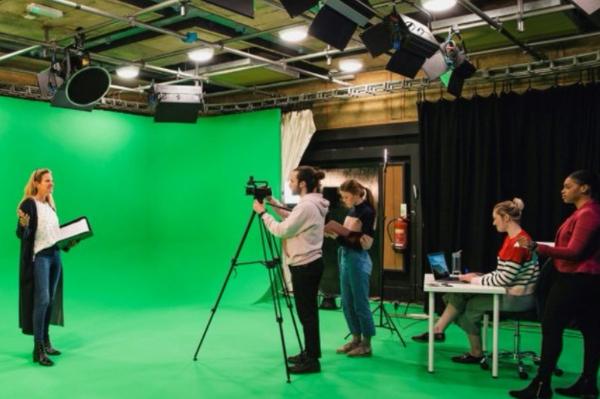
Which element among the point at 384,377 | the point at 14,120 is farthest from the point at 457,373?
the point at 14,120

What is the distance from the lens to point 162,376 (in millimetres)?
4168

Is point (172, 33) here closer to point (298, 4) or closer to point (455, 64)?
point (298, 4)

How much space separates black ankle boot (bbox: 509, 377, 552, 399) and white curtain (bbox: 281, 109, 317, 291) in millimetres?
4280

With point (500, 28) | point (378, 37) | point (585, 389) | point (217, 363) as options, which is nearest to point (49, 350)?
point (217, 363)

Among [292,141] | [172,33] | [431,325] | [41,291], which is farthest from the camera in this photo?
[292,141]

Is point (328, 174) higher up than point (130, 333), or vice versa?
point (328, 174)

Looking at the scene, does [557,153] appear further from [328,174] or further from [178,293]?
[178,293]

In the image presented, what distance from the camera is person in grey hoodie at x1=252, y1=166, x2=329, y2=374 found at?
405cm

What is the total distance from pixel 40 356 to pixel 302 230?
7.37ft

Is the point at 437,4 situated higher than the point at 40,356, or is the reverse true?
the point at 437,4

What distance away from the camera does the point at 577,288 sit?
3465mm

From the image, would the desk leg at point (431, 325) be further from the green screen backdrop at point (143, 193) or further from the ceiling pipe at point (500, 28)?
the green screen backdrop at point (143, 193)

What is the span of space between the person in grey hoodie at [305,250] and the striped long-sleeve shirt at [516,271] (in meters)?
1.21

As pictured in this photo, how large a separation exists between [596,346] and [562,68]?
292 centimetres
